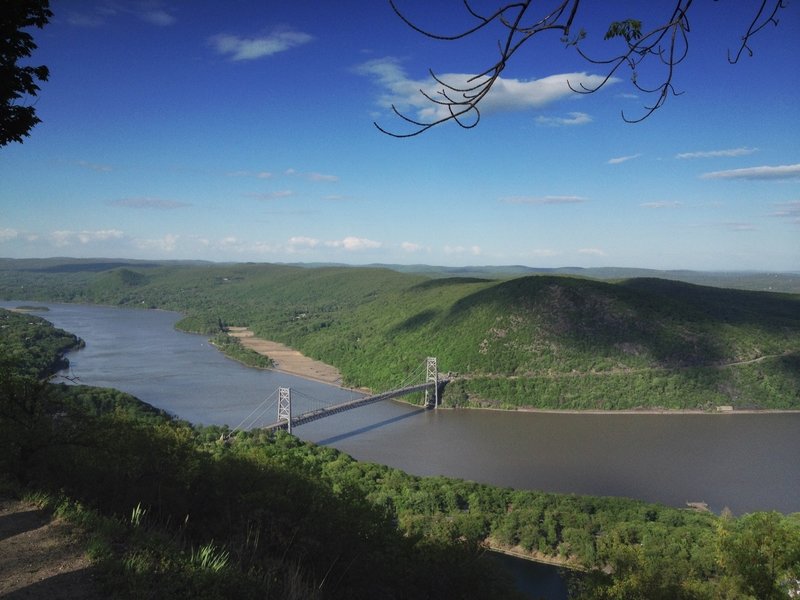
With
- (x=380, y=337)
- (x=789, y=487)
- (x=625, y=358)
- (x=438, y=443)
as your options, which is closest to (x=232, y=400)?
(x=438, y=443)

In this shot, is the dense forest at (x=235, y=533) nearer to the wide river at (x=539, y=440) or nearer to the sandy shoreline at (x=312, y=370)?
the wide river at (x=539, y=440)

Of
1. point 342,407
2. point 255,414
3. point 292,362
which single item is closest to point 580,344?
point 342,407

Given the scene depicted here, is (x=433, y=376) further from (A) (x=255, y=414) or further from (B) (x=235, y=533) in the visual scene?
(B) (x=235, y=533)

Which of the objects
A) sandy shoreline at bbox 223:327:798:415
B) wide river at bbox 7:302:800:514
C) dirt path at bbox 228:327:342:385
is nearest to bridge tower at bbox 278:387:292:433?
wide river at bbox 7:302:800:514

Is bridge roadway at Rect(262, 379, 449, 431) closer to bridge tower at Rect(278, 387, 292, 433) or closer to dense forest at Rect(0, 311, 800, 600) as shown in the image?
bridge tower at Rect(278, 387, 292, 433)

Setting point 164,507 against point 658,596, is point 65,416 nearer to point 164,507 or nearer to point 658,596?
point 164,507

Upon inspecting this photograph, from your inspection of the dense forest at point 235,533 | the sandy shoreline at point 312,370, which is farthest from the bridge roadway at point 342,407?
the dense forest at point 235,533
